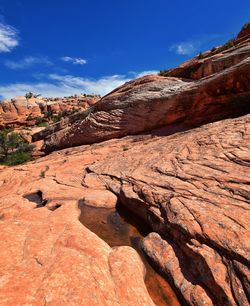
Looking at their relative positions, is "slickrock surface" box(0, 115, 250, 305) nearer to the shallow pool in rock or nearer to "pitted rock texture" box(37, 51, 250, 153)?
the shallow pool in rock

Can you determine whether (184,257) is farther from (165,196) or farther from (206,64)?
Result: (206,64)

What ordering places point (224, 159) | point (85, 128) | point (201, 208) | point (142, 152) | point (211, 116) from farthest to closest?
point (85, 128) → point (211, 116) → point (142, 152) → point (224, 159) → point (201, 208)

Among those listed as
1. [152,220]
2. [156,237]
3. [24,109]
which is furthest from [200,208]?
[24,109]

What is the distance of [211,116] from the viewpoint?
18.3 meters

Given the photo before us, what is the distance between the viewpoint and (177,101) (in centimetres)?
1955

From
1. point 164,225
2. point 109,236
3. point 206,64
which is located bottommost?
point 109,236

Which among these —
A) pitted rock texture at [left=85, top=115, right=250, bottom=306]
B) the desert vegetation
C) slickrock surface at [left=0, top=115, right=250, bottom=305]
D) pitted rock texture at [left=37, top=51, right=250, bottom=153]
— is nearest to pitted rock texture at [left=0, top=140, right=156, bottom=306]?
slickrock surface at [left=0, top=115, right=250, bottom=305]

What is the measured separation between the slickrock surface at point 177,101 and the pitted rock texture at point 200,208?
5.24 metres

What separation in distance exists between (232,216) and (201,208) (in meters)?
0.98

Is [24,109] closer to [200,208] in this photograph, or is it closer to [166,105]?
[166,105]

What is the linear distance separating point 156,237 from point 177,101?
14376mm

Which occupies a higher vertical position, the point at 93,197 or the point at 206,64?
the point at 206,64

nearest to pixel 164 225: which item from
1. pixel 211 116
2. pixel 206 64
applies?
pixel 211 116

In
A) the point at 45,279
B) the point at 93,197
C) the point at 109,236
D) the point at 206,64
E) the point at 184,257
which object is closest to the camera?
the point at 45,279
